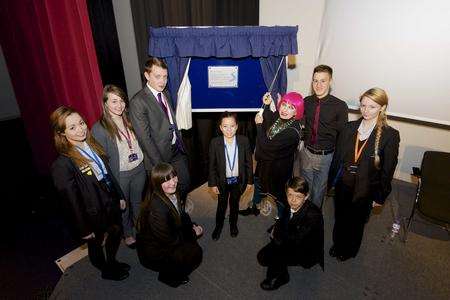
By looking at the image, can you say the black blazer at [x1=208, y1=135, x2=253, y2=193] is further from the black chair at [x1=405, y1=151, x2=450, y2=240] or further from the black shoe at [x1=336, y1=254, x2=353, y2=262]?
the black chair at [x1=405, y1=151, x2=450, y2=240]

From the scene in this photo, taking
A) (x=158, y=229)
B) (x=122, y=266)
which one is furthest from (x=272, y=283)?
(x=122, y=266)

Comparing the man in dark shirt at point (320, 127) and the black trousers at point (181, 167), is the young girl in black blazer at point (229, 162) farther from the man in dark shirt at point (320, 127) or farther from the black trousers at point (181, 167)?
the man in dark shirt at point (320, 127)

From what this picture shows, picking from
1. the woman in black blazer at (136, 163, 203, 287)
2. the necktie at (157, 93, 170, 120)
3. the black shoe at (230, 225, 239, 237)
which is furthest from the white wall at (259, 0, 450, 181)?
the woman in black blazer at (136, 163, 203, 287)

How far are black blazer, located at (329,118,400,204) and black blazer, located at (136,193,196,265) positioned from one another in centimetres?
152

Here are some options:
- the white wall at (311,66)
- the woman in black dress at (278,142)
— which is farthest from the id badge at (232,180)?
the white wall at (311,66)

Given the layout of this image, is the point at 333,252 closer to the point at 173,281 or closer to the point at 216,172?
the point at 216,172

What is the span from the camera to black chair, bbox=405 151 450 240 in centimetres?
280

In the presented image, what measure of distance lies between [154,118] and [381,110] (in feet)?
6.47

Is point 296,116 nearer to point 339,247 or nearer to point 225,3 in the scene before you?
point 339,247

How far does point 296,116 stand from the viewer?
277cm

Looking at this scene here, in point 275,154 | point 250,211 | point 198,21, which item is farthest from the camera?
point 198,21

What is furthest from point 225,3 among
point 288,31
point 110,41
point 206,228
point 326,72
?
point 206,228

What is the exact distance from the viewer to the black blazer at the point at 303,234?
2.44 metres

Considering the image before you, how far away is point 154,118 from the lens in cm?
278
